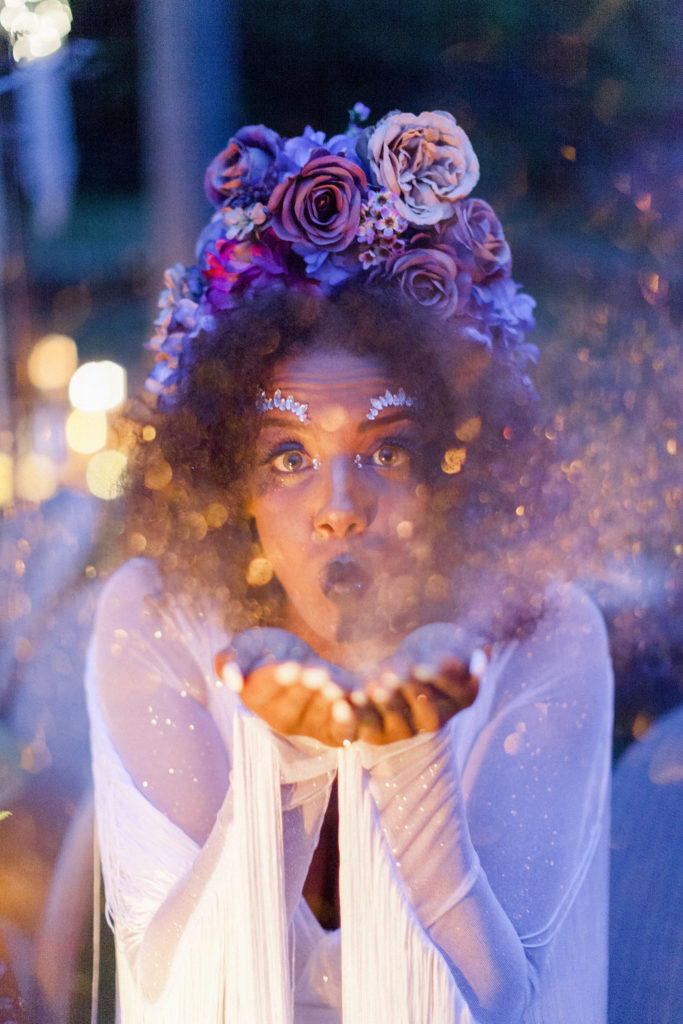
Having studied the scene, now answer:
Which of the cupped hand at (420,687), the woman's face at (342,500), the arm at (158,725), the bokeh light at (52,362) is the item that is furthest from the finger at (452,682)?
the bokeh light at (52,362)

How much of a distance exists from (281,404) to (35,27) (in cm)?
43

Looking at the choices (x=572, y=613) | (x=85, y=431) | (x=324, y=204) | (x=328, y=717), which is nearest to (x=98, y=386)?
(x=85, y=431)

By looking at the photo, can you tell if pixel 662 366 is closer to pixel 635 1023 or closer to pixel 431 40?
pixel 431 40

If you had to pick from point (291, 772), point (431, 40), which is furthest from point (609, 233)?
point (291, 772)

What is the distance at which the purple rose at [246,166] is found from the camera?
0.73 metres

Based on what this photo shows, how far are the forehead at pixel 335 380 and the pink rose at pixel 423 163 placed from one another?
129mm

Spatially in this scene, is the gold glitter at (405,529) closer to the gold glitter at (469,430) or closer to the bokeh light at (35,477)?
the gold glitter at (469,430)

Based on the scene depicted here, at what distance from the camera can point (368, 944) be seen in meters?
0.67

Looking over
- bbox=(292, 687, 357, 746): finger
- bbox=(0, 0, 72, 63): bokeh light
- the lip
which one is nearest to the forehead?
the lip

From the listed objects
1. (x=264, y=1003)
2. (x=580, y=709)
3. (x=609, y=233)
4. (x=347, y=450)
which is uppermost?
(x=609, y=233)

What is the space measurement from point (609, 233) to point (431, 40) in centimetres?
23

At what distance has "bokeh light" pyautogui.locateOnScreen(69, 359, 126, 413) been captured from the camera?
78 centimetres

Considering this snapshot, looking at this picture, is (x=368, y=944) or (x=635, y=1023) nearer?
(x=368, y=944)

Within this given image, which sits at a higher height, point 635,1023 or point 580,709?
point 580,709
